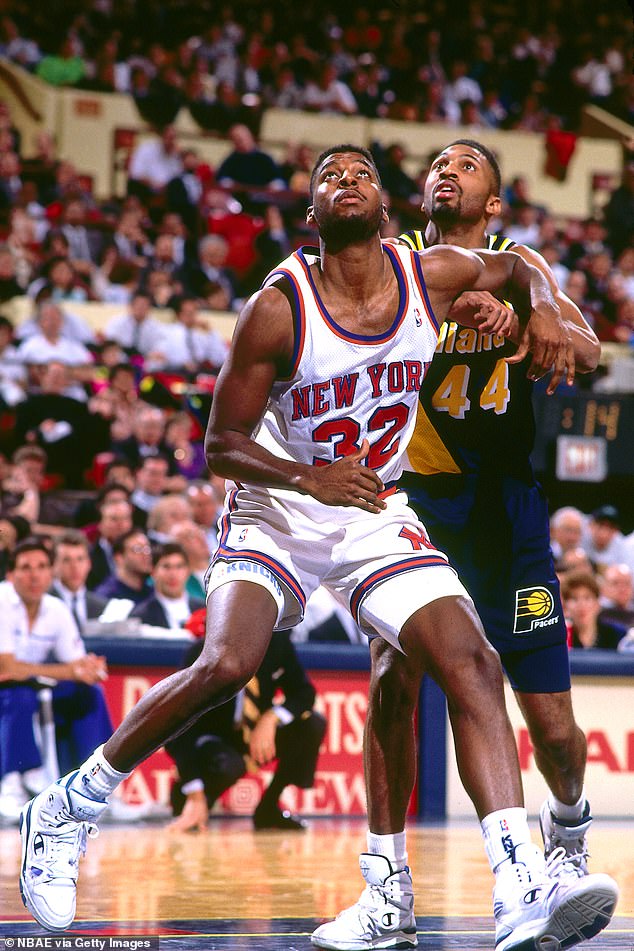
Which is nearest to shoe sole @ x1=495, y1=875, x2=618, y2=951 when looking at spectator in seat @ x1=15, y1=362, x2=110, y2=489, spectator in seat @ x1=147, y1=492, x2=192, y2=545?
spectator in seat @ x1=147, y1=492, x2=192, y2=545

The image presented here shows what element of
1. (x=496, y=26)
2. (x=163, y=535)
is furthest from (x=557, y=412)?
(x=496, y=26)

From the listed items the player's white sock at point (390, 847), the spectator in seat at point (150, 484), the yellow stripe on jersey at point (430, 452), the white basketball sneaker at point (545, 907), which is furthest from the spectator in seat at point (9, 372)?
the white basketball sneaker at point (545, 907)

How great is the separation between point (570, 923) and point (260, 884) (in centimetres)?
242

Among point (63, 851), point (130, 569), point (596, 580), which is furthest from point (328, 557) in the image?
point (596, 580)

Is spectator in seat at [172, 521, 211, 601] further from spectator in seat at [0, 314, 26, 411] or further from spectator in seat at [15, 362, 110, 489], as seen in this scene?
spectator in seat at [0, 314, 26, 411]

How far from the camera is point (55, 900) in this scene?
3896 mm

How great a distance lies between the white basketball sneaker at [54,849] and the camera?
389 cm

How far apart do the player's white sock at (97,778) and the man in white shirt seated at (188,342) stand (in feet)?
31.0

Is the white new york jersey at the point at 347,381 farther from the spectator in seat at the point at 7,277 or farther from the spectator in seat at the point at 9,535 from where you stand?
the spectator in seat at the point at 7,277

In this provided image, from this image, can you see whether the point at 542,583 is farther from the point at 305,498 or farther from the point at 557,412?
the point at 557,412

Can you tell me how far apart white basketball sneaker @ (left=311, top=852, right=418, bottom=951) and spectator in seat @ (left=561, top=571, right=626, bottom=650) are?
5236 millimetres

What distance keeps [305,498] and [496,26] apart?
19.4 meters

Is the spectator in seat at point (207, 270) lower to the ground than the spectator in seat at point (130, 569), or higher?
higher

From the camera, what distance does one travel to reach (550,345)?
404 centimetres
